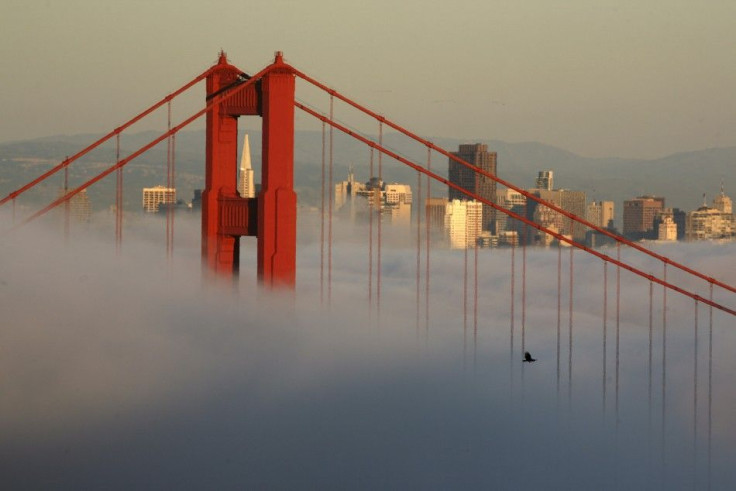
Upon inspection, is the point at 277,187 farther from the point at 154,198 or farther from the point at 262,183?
the point at 154,198

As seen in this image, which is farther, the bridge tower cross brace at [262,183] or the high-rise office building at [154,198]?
the high-rise office building at [154,198]

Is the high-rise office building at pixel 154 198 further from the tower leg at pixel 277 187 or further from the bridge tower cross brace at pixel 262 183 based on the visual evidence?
the tower leg at pixel 277 187

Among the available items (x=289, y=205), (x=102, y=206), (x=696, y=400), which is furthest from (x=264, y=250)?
(x=102, y=206)

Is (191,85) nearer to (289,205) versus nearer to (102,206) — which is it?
(289,205)

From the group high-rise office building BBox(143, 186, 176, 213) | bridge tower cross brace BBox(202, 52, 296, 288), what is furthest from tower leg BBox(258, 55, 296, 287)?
high-rise office building BBox(143, 186, 176, 213)

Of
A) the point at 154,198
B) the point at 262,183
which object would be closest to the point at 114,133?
the point at 262,183

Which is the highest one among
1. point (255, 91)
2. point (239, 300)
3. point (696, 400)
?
point (255, 91)

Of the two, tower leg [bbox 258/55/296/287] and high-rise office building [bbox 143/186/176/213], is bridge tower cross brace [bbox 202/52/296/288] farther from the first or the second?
high-rise office building [bbox 143/186/176/213]

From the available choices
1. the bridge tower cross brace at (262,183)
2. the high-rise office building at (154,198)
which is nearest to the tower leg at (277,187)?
the bridge tower cross brace at (262,183)
